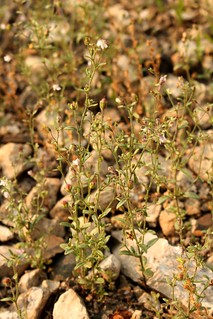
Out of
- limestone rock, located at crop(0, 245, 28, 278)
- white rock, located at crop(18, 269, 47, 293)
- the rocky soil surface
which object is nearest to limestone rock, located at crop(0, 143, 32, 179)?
the rocky soil surface

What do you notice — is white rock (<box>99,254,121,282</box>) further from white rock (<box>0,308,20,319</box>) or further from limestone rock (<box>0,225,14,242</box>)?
limestone rock (<box>0,225,14,242</box>)

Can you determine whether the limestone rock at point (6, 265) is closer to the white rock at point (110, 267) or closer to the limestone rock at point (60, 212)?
the limestone rock at point (60, 212)

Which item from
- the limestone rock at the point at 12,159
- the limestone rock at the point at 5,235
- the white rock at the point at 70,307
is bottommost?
the white rock at the point at 70,307

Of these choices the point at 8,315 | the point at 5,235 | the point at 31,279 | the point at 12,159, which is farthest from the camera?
the point at 12,159

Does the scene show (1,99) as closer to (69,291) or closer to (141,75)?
(141,75)

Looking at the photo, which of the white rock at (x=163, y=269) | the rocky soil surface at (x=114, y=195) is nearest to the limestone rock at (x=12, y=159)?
the rocky soil surface at (x=114, y=195)

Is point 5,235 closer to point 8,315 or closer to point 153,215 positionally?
point 8,315

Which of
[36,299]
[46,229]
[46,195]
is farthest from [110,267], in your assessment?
[46,195]

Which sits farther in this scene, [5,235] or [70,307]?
[5,235]
